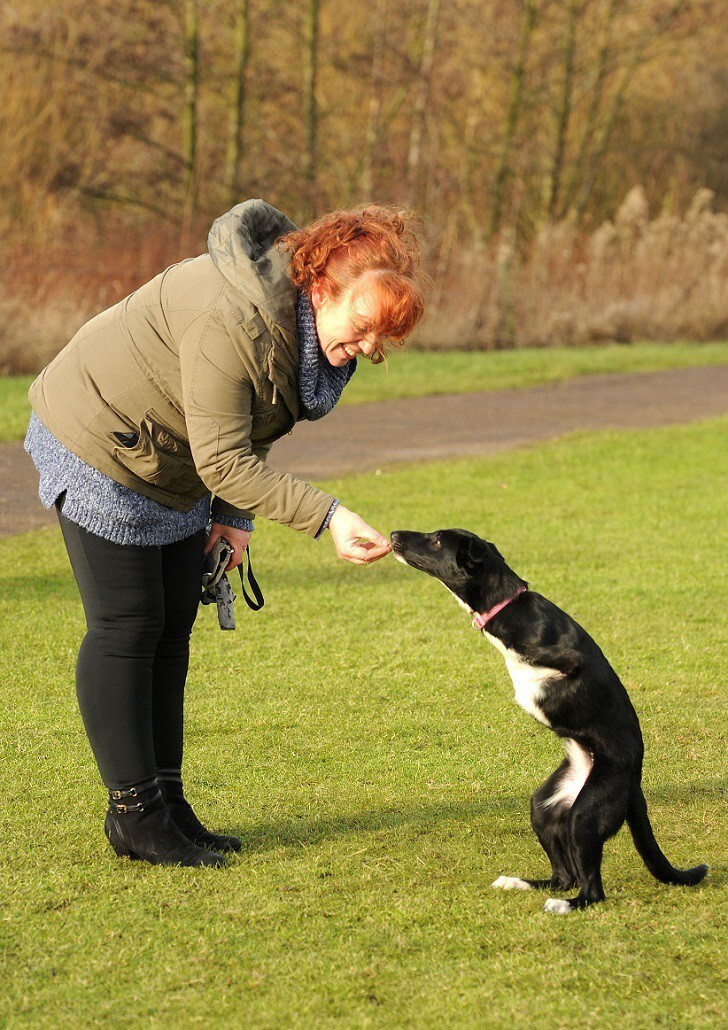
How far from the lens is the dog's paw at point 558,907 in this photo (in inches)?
120

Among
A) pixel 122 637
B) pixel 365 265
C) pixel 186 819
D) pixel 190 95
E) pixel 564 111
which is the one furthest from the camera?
pixel 564 111

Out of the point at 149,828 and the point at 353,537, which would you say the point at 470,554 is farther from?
the point at 149,828

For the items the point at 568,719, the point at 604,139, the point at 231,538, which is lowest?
the point at 604,139

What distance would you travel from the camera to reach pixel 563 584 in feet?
21.7

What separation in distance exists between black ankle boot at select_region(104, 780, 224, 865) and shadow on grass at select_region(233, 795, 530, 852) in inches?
8.9

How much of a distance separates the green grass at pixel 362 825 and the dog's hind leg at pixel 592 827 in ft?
0.19

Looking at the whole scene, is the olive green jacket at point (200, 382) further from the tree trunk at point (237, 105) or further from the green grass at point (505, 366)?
the tree trunk at point (237, 105)

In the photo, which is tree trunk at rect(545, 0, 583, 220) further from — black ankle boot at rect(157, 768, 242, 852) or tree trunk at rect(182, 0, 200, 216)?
black ankle boot at rect(157, 768, 242, 852)

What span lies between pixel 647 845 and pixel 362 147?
21.7m

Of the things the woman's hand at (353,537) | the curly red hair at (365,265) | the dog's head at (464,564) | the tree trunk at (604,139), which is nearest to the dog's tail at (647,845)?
the dog's head at (464,564)

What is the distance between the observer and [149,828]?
3281 millimetres

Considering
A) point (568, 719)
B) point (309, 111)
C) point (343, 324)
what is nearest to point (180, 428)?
point (343, 324)

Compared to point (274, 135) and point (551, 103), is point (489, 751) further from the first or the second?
point (551, 103)

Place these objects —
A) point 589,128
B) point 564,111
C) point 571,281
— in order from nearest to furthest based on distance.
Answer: point 571,281, point 564,111, point 589,128
